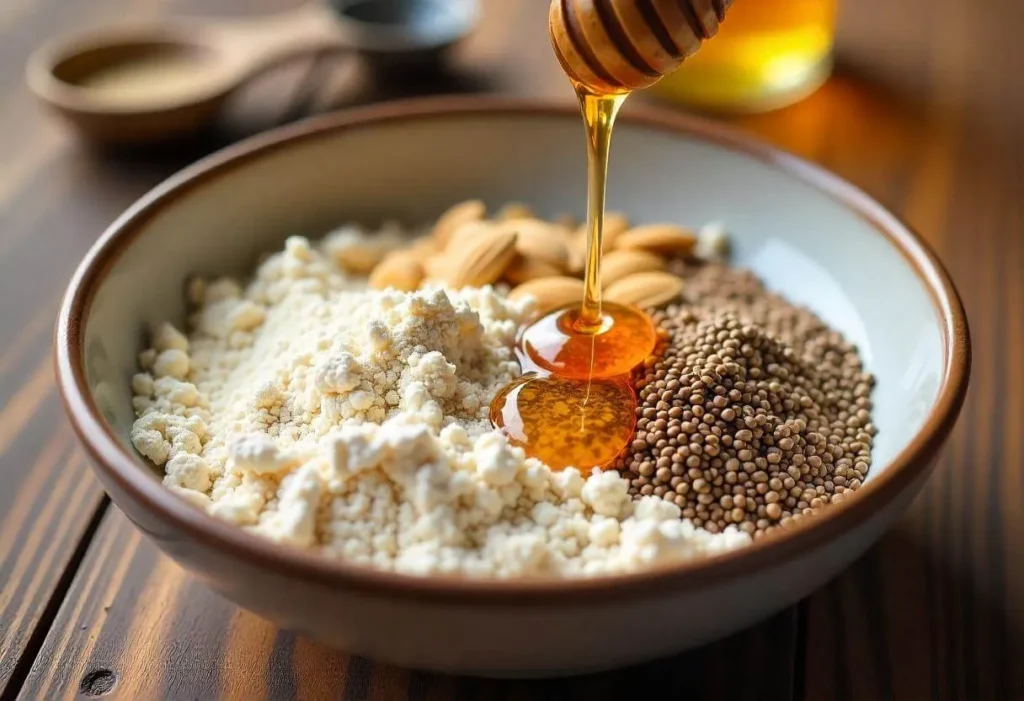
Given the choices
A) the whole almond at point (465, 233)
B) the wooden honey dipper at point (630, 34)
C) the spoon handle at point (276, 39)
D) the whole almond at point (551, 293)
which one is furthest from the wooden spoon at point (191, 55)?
the wooden honey dipper at point (630, 34)

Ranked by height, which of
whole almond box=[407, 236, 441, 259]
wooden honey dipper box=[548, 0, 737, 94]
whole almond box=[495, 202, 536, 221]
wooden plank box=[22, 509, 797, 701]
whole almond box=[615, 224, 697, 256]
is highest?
wooden honey dipper box=[548, 0, 737, 94]

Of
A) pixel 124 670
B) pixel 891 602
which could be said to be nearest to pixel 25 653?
pixel 124 670

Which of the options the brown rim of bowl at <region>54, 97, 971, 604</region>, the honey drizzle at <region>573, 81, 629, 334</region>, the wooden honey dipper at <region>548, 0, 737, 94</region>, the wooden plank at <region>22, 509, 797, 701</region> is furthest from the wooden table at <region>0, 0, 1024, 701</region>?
the wooden honey dipper at <region>548, 0, 737, 94</region>

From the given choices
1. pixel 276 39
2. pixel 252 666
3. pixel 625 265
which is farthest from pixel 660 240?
→ pixel 276 39

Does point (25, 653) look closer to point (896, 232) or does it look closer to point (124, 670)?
point (124, 670)

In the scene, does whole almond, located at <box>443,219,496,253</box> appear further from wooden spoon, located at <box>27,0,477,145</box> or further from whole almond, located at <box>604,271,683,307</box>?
wooden spoon, located at <box>27,0,477,145</box>

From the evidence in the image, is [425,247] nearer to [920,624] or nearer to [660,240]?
[660,240]

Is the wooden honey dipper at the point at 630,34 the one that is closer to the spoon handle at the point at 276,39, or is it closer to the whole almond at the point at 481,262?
the whole almond at the point at 481,262

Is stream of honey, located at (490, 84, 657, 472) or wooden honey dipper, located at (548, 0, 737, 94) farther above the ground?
wooden honey dipper, located at (548, 0, 737, 94)
